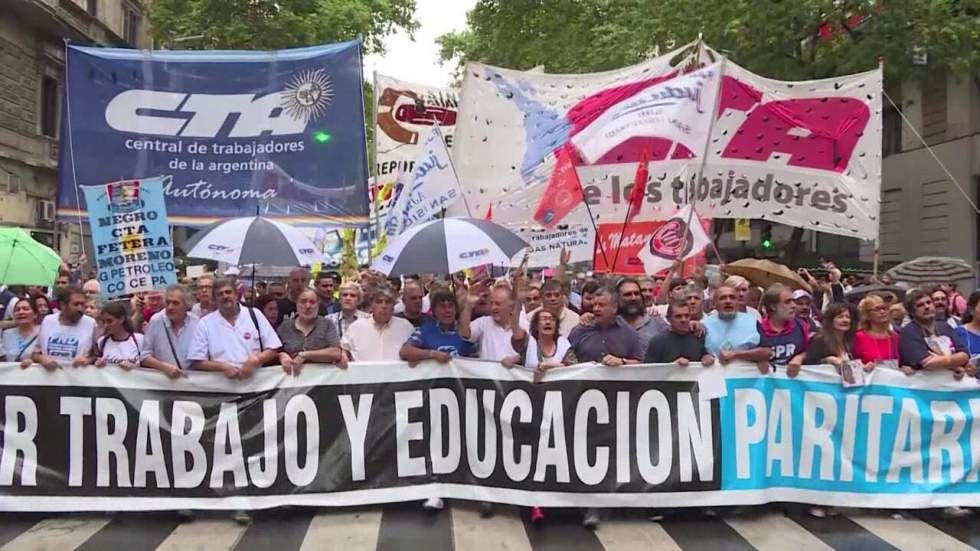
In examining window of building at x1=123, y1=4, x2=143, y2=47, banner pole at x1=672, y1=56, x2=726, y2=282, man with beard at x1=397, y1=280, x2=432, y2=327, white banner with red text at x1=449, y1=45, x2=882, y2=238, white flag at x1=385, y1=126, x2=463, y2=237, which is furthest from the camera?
window of building at x1=123, y1=4, x2=143, y2=47

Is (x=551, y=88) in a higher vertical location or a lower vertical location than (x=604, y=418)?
higher

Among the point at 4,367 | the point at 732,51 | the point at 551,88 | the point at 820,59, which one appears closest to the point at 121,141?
the point at 4,367

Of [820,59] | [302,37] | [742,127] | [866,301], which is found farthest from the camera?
[302,37]

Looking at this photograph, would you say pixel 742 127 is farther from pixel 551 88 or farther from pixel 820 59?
pixel 820 59

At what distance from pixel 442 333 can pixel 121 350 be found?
228cm

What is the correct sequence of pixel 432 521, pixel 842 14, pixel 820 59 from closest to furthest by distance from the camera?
pixel 432 521, pixel 842 14, pixel 820 59

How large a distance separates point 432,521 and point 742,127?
558 centimetres

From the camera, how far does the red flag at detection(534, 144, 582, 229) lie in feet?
29.7

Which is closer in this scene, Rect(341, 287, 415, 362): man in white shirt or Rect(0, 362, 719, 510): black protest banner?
Rect(0, 362, 719, 510): black protest banner

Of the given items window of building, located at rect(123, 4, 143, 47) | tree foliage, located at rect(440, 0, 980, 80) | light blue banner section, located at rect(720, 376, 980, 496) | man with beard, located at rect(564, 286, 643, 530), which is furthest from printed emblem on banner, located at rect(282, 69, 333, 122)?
window of building, located at rect(123, 4, 143, 47)

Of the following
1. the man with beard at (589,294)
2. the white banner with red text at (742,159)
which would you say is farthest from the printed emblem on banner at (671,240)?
the man with beard at (589,294)

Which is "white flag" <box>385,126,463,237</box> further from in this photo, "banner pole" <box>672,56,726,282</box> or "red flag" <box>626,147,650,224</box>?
"banner pole" <box>672,56,726,282</box>

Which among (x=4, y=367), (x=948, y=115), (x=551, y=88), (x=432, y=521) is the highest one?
(x=948, y=115)

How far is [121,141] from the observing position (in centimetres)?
804
